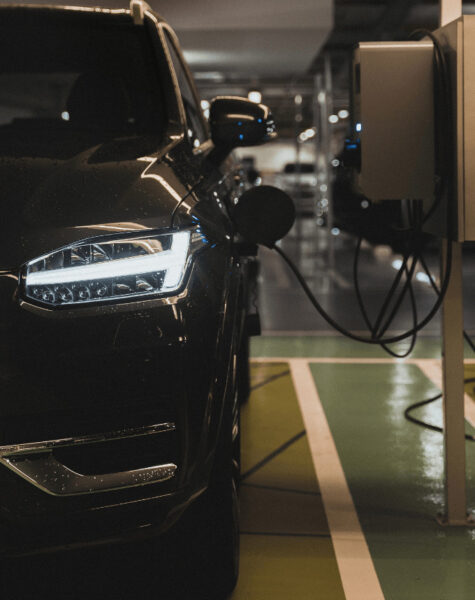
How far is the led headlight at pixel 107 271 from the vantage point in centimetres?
193

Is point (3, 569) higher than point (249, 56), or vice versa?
point (249, 56)

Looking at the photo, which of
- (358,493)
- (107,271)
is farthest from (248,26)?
(107,271)

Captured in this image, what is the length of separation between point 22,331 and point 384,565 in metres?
1.52

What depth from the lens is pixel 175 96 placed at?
2871 millimetres

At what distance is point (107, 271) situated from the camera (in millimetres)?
1978

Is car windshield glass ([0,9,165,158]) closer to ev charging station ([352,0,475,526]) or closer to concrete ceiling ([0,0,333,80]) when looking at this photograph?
ev charging station ([352,0,475,526])

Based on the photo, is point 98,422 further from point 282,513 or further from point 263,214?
point 282,513

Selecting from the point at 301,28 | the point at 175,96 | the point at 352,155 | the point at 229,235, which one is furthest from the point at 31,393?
the point at 301,28

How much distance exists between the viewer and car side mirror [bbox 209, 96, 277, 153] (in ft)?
9.60

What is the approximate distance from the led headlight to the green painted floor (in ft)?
3.58

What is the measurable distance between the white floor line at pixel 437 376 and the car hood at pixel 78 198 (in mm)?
2792

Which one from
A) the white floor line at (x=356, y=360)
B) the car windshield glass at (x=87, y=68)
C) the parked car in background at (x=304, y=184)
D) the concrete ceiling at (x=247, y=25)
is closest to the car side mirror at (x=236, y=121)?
the car windshield glass at (x=87, y=68)

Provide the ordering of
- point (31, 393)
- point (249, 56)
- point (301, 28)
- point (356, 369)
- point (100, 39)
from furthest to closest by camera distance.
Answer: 1. point (249, 56)
2. point (301, 28)
3. point (356, 369)
4. point (100, 39)
5. point (31, 393)

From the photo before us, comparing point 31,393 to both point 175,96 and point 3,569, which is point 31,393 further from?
point 175,96
